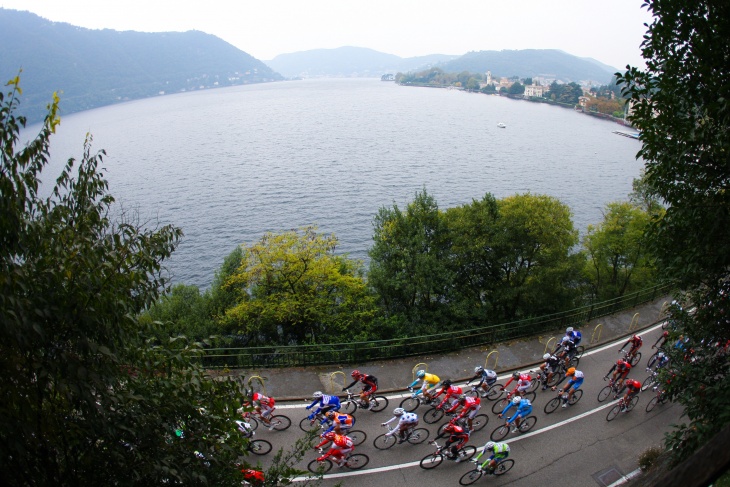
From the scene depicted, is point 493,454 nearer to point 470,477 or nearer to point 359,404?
point 470,477

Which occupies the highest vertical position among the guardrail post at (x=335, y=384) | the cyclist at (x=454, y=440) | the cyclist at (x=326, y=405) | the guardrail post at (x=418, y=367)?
the cyclist at (x=326, y=405)

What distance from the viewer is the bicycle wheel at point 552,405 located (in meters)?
16.0

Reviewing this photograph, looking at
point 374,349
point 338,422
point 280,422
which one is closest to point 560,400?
point 374,349

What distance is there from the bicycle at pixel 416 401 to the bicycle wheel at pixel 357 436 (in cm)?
200

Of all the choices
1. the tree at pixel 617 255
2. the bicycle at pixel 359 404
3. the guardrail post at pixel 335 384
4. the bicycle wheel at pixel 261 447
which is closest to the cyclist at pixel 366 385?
the bicycle at pixel 359 404

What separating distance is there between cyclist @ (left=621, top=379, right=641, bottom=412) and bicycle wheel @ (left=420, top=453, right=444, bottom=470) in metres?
7.11

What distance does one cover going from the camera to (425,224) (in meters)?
28.6

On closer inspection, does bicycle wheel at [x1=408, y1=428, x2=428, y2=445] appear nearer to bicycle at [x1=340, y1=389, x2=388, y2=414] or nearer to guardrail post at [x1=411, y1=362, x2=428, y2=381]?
bicycle at [x1=340, y1=389, x2=388, y2=414]

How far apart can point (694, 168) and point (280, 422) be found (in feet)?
42.7

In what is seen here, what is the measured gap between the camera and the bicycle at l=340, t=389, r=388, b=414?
15.5 m

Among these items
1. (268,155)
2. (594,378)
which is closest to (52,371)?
(594,378)

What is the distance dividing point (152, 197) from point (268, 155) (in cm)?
3246

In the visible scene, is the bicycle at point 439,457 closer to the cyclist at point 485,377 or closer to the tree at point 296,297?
the cyclist at point 485,377

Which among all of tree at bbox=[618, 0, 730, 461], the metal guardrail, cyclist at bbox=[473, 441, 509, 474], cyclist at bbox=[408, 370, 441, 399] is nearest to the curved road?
cyclist at bbox=[473, 441, 509, 474]
